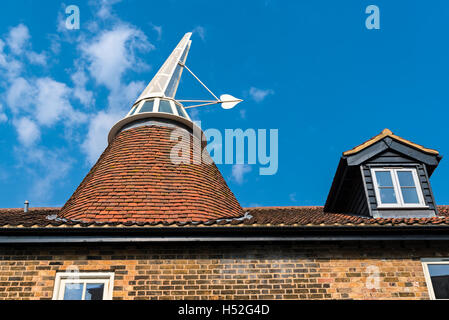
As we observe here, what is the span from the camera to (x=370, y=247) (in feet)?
23.1

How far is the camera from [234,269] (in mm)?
6836

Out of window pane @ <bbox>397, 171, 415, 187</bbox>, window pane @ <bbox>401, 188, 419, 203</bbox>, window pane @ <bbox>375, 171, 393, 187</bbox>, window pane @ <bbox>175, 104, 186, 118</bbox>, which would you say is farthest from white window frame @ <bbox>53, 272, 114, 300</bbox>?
window pane @ <bbox>175, 104, 186, 118</bbox>

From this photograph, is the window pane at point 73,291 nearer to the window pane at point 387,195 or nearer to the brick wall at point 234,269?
the brick wall at point 234,269

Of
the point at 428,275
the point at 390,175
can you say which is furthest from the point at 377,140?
the point at 428,275

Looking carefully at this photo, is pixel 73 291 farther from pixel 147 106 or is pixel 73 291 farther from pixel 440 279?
pixel 147 106

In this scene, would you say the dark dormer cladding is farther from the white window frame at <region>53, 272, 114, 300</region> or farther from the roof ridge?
the white window frame at <region>53, 272, 114, 300</region>

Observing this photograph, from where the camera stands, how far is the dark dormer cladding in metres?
8.41

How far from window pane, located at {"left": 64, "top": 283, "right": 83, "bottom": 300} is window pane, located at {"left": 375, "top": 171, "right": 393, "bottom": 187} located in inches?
236

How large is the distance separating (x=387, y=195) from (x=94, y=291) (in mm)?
5791

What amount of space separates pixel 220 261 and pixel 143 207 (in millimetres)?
2365

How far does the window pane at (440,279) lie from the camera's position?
6.68 m

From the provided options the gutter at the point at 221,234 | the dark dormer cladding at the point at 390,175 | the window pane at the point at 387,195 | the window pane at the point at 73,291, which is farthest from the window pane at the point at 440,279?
the window pane at the point at 73,291
